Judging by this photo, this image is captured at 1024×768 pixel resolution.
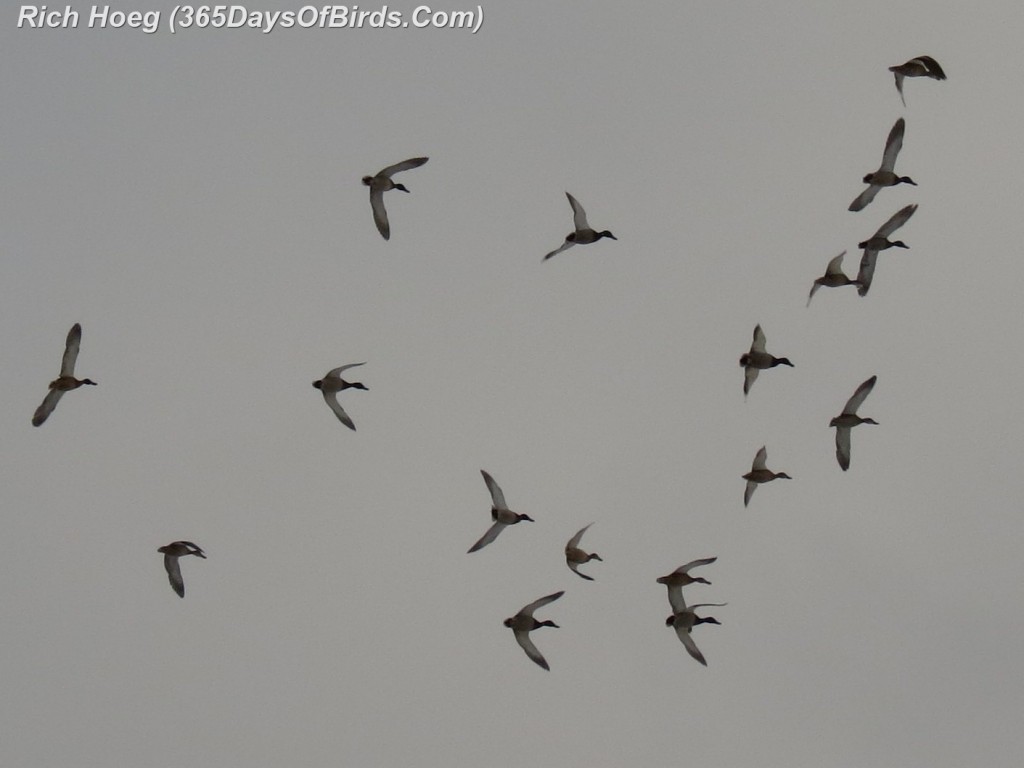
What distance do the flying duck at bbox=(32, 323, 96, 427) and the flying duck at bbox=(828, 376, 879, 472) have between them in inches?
528

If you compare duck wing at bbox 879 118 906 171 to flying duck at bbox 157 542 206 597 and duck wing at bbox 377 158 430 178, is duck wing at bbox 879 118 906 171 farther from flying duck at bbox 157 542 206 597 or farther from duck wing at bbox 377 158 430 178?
flying duck at bbox 157 542 206 597

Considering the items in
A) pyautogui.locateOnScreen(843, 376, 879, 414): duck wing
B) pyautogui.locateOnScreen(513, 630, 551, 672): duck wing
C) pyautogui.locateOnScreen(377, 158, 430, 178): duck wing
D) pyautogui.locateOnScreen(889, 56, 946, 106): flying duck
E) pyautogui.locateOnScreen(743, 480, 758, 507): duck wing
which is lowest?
pyautogui.locateOnScreen(513, 630, 551, 672): duck wing

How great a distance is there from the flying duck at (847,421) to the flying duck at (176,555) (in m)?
11.5

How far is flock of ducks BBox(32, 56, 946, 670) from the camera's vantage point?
3753 centimetres

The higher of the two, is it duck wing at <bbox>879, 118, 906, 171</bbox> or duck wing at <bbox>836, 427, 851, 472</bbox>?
duck wing at <bbox>879, 118, 906, 171</bbox>

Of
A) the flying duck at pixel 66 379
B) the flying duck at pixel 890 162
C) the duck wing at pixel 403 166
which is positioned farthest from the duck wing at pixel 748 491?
the flying duck at pixel 66 379

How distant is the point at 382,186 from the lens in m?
37.6

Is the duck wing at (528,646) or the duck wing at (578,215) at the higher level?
→ the duck wing at (578,215)

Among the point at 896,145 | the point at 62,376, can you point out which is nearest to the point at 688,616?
the point at 896,145

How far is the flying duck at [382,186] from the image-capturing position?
122ft

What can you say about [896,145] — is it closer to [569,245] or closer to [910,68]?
[910,68]

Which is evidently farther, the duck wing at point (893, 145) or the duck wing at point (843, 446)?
the duck wing at point (843, 446)

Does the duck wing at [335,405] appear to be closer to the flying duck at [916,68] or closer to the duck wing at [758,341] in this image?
the duck wing at [758,341]

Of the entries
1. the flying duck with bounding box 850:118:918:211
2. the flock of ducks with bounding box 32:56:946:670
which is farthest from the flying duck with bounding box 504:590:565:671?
the flying duck with bounding box 850:118:918:211
